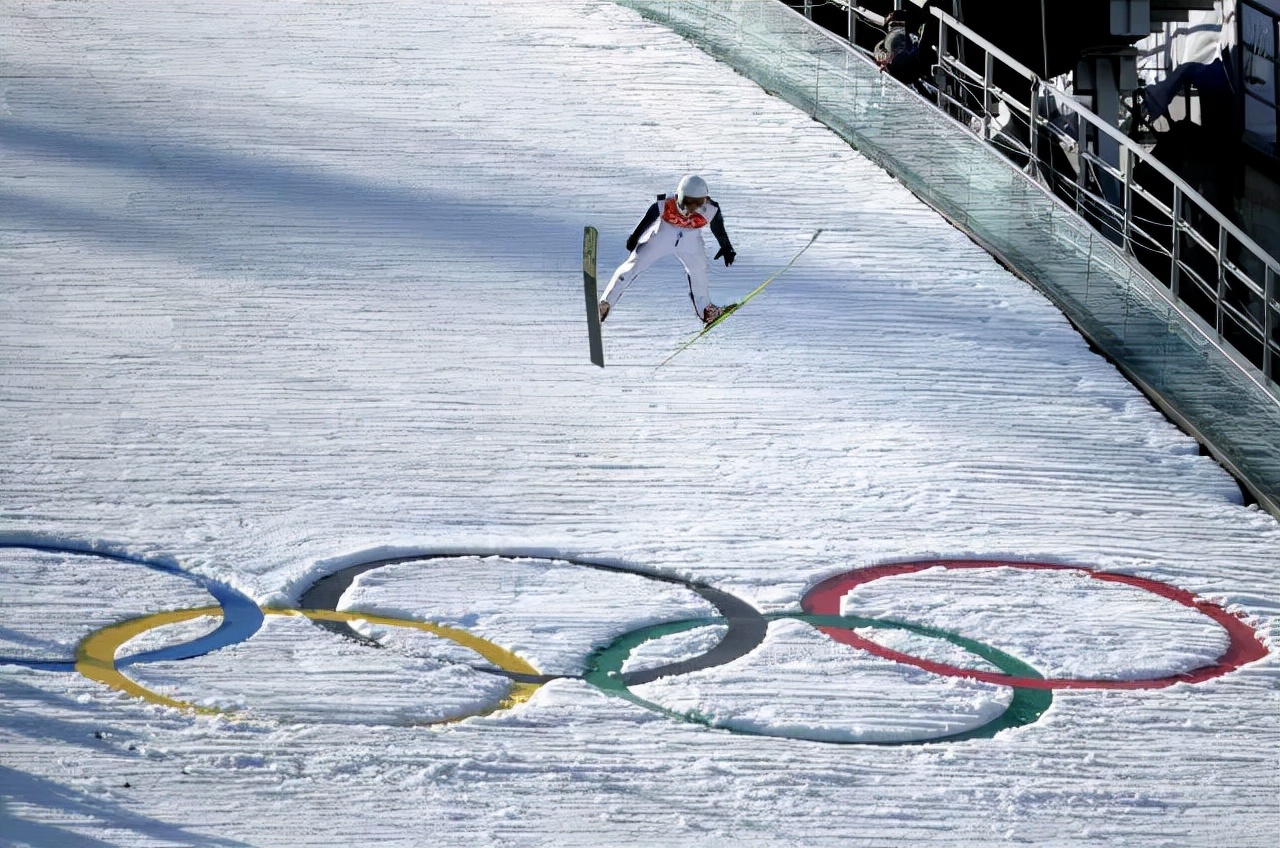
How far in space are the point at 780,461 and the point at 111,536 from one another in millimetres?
2970

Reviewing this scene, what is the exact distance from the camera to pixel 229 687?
550cm

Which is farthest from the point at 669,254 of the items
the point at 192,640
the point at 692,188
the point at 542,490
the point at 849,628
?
the point at 192,640

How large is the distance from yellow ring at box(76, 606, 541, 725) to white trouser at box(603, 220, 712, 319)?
7.89ft

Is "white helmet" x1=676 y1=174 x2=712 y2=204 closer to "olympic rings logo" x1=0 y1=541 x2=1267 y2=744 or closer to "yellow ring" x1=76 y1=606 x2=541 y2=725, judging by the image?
"olympic rings logo" x1=0 y1=541 x2=1267 y2=744

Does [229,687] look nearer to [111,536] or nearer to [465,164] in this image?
[111,536]

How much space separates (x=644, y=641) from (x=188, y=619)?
1618mm

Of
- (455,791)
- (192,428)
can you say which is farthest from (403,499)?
(455,791)

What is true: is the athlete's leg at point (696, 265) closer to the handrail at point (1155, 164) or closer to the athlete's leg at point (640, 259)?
the athlete's leg at point (640, 259)

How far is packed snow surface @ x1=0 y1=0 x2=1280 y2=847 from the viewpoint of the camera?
16.8 feet

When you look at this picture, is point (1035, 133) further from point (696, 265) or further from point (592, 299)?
point (592, 299)

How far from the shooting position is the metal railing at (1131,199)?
925cm

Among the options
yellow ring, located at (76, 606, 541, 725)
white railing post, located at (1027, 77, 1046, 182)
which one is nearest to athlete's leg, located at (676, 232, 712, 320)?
yellow ring, located at (76, 606, 541, 725)

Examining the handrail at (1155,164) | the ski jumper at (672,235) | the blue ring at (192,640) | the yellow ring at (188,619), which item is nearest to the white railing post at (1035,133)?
the handrail at (1155,164)

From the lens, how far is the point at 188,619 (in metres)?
6.01
